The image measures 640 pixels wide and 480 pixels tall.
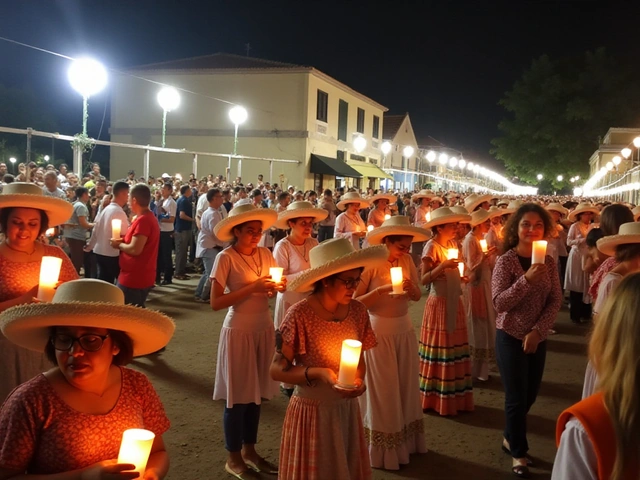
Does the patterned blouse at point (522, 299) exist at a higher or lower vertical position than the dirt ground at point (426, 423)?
higher

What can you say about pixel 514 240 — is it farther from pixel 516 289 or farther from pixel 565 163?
pixel 565 163

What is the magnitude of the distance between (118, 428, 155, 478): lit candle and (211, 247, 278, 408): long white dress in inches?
93.6

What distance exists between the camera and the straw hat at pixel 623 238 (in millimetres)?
4160

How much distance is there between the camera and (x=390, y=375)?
4707 millimetres

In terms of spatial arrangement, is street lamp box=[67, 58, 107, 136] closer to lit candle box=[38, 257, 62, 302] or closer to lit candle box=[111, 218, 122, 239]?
lit candle box=[111, 218, 122, 239]

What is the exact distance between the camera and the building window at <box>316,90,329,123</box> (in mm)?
31562

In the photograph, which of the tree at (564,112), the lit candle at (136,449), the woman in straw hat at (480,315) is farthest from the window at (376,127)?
the lit candle at (136,449)

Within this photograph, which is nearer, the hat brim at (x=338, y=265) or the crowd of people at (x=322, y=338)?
the crowd of people at (x=322, y=338)

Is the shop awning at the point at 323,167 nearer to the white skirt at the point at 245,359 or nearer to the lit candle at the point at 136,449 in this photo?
the white skirt at the point at 245,359

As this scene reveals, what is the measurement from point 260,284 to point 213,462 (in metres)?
1.63

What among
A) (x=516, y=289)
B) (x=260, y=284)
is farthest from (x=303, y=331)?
(x=516, y=289)

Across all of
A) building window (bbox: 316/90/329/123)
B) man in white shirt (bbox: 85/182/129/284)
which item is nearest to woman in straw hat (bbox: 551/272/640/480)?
man in white shirt (bbox: 85/182/129/284)

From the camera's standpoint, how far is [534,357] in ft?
15.0

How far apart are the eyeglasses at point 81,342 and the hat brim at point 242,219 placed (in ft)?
8.02
